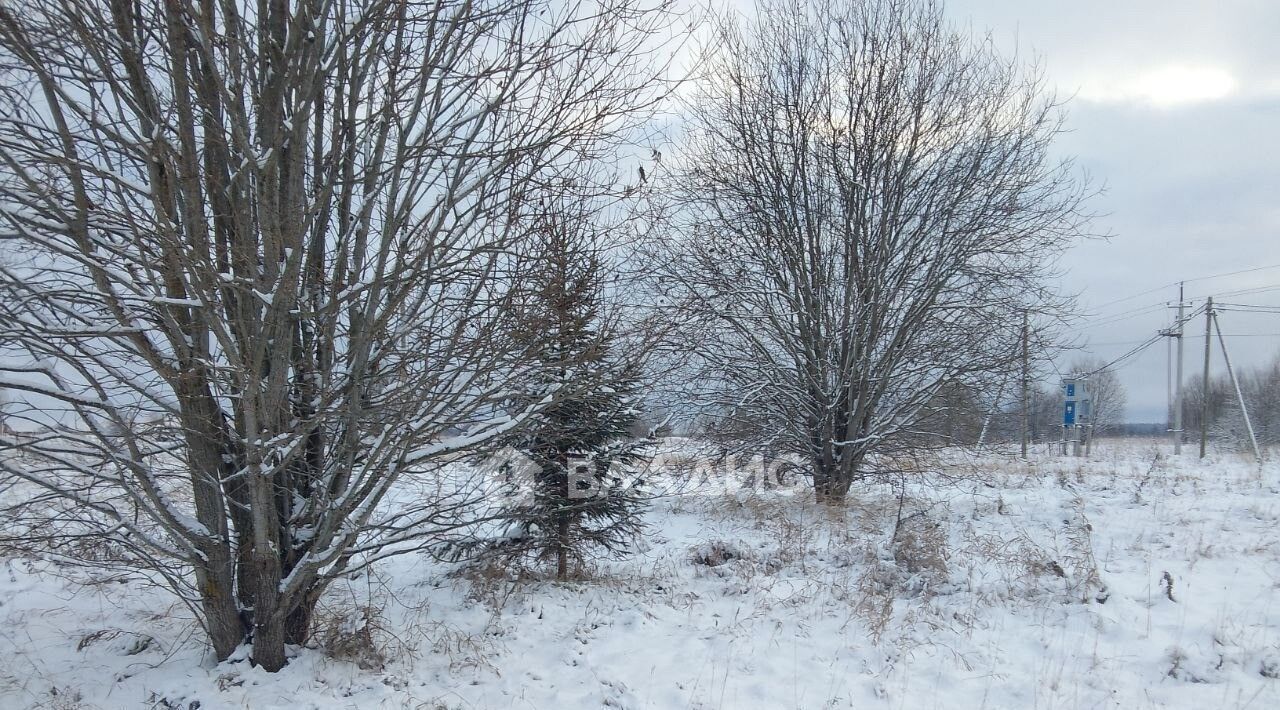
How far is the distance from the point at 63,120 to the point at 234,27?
4.13ft

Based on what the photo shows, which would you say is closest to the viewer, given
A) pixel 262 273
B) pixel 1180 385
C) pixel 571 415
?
pixel 262 273

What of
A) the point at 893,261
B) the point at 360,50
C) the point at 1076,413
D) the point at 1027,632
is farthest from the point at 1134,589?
the point at 1076,413

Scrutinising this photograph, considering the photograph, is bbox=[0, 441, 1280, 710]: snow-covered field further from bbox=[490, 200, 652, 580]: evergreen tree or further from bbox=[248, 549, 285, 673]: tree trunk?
bbox=[490, 200, 652, 580]: evergreen tree

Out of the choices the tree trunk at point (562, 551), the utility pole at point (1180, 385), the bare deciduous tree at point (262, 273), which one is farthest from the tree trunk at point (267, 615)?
the utility pole at point (1180, 385)

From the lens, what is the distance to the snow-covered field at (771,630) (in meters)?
4.47

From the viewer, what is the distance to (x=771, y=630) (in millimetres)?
5555

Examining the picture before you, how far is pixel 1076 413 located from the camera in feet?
75.4

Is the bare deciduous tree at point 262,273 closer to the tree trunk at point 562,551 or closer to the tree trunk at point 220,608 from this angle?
the tree trunk at point 220,608

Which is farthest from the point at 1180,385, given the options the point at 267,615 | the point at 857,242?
the point at 267,615

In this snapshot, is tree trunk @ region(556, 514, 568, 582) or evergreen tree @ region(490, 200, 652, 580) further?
tree trunk @ region(556, 514, 568, 582)

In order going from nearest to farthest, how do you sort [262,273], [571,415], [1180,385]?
[262,273] < [571,415] < [1180,385]

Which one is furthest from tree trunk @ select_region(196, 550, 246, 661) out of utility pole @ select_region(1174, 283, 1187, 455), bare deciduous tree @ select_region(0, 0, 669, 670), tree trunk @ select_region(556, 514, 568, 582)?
utility pole @ select_region(1174, 283, 1187, 455)

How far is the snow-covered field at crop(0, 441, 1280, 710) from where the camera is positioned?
447cm

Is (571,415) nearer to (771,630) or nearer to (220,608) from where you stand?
(771,630)
